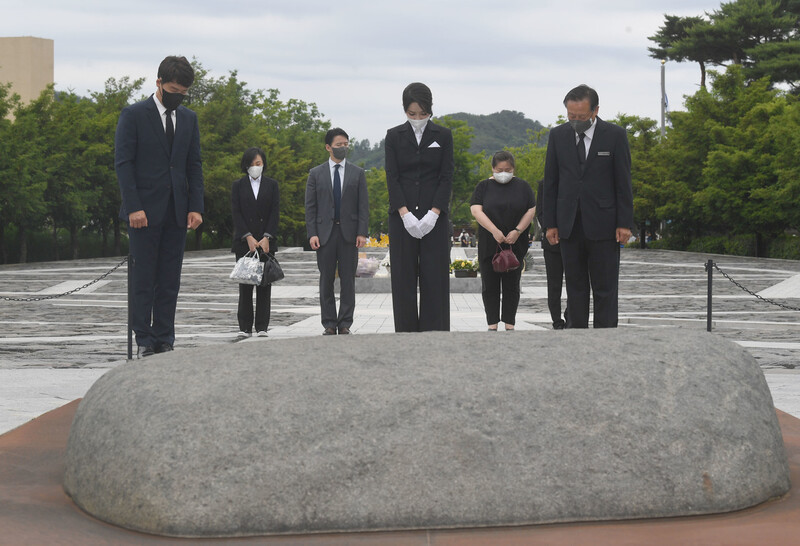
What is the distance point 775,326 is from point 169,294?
28.1 ft

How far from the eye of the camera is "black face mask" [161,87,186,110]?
671 cm

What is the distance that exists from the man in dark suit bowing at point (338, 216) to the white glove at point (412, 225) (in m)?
2.12

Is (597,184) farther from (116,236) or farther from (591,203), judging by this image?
(116,236)

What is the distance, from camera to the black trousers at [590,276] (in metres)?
6.39

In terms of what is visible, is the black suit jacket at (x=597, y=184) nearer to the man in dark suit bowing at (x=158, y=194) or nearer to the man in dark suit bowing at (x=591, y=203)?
the man in dark suit bowing at (x=591, y=203)

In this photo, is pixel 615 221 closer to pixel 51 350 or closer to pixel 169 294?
pixel 169 294

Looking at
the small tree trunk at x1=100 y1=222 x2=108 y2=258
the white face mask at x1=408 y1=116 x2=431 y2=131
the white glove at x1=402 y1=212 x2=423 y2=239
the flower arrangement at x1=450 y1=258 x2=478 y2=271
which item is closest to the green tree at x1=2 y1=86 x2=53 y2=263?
the small tree trunk at x1=100 y1=222 x2=108 y2=258

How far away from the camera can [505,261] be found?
26.7 feet

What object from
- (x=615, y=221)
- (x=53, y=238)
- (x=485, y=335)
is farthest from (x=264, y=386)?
(x=53, y=238)

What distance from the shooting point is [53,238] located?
37719mm

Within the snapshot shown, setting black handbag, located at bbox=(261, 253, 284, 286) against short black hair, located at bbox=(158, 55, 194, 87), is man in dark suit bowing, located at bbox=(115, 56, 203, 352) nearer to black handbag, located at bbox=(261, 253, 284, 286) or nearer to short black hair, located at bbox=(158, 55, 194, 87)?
short black hair, located at bbox=(158, 55, 194, 87)

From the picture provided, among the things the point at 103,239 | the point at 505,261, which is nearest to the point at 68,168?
the point at 103,239

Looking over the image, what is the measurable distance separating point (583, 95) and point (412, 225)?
4.67 feet

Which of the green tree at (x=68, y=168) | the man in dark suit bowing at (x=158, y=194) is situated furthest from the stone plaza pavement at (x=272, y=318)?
the green tree at (x=68, y=168)
